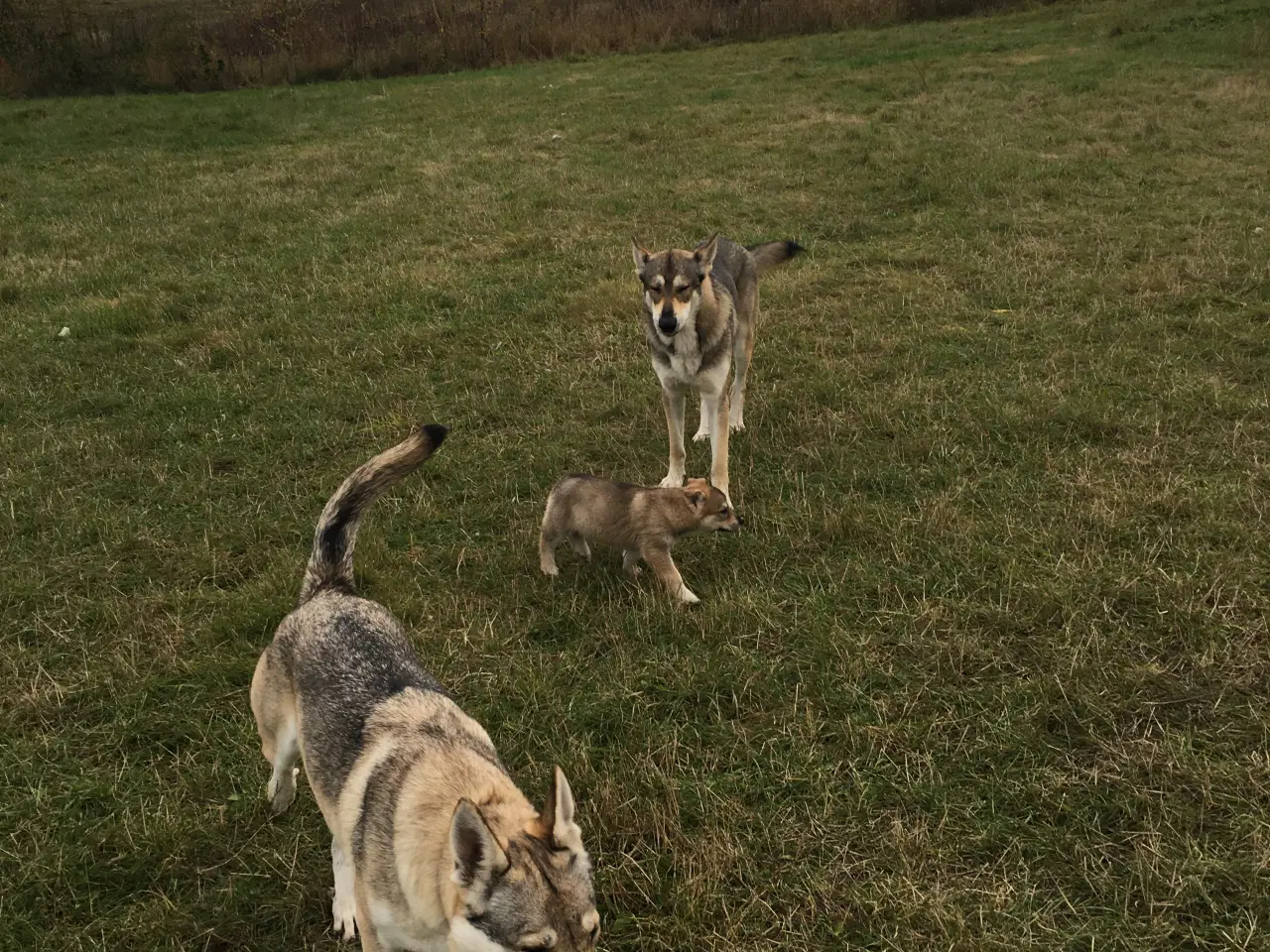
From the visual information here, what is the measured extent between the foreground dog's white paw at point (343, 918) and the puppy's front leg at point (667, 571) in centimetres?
219

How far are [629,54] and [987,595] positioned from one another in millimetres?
24665

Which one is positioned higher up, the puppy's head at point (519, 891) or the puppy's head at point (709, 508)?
the puppy's head at point (519, 891)

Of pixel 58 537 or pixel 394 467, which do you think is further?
pixel 58 537

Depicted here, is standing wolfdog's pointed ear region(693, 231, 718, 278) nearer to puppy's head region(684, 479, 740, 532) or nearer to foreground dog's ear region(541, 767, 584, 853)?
puppy's head region(684, 479, 740, 532)

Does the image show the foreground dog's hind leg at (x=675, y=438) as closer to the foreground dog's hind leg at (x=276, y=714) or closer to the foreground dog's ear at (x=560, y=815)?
the foreground dog's hind leg at (x=276, y=714)

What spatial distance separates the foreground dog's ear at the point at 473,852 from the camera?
2.21 meters

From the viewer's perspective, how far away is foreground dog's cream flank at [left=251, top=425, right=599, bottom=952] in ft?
7.57

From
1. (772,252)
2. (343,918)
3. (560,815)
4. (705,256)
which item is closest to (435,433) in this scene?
(560,815)

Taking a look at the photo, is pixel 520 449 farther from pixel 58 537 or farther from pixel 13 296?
pixel 13 296

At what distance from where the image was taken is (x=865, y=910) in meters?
2.98

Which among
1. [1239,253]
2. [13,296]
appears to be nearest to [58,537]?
[13,296]

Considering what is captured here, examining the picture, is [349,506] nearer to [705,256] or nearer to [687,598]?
[687,598]

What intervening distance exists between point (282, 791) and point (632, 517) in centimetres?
227

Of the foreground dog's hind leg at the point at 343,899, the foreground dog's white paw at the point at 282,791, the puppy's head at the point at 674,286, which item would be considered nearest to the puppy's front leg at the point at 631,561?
the puppy's head at the point at 674,286
